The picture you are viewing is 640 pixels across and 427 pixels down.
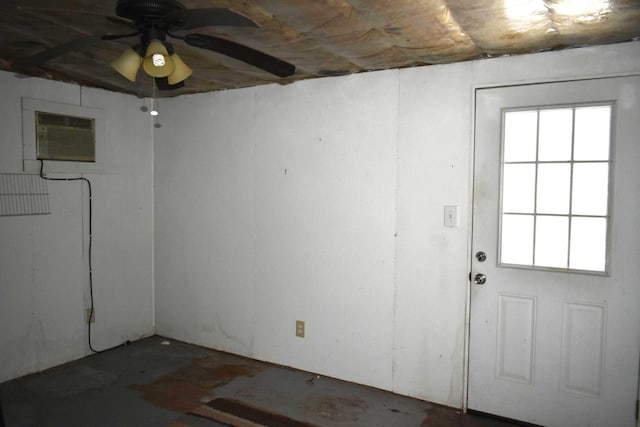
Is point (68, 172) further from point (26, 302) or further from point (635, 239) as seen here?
point (635, 239)

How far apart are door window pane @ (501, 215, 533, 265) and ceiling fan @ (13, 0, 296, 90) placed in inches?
65.2

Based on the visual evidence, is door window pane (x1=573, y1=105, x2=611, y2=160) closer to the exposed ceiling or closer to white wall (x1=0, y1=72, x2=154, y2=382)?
the exposed ceiling

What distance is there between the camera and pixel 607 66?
8.14ft

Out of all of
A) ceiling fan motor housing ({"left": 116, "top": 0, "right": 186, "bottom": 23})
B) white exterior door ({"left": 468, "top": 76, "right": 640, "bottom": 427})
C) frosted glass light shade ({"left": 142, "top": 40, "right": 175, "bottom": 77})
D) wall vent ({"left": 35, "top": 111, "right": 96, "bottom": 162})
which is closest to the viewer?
ceiling fan motor housing ({"left": 116, "top": 0, "right": 186, "bottom": 23})

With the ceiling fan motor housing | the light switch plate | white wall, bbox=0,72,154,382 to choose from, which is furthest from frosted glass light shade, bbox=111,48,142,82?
the light switch plate

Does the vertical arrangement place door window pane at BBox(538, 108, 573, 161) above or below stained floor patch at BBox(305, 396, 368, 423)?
above

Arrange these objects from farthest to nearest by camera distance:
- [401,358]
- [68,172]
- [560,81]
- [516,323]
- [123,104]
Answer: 1. [123,104]
2. [68,172]
3. [401,358]
4. [516,323]
5. [560,81]

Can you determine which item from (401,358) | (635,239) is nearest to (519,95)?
(635,239)

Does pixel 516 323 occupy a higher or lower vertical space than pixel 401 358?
higher

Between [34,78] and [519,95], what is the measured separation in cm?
349

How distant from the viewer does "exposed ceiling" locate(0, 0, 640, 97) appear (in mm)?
2006

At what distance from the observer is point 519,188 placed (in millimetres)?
2746

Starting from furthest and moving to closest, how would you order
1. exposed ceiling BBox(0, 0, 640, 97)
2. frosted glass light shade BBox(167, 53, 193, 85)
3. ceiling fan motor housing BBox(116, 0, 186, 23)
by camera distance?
frosted glass light shade BBox(167, 53, 193, 85)
exposed ceiling BBox(0, 0, 640, 97)
ceiling fan motor housing BBox(116, 0, 186, 23)

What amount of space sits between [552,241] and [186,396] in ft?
8.60
